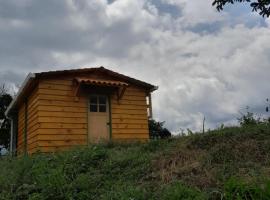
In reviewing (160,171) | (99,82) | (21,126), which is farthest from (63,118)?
(160,171)

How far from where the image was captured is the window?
1516 cm

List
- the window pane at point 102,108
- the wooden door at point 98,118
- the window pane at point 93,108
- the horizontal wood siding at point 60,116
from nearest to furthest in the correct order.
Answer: the horizontal wood siding at point 60,116, the wooden door at point 98,118, the window pane at point 93,108, the window pane at point 102,108

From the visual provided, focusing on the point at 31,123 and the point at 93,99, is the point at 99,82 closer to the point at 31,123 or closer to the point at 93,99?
the point at 93,99

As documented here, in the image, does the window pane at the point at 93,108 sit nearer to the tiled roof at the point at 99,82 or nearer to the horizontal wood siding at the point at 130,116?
the horizontal wood siding at the point at 130,116

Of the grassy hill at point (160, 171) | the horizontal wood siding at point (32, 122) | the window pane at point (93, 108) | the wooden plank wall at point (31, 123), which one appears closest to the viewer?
the grassy hill at point (160, 171)

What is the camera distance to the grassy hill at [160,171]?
5953 mm

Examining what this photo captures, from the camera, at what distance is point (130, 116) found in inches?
622

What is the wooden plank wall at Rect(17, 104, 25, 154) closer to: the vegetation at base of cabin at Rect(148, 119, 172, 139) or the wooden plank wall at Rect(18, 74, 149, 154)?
the wooden plank wall at Rect(18, 74, 149, 154)

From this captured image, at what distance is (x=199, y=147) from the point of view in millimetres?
8195

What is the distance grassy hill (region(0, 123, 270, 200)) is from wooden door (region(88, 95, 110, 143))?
16.9ft

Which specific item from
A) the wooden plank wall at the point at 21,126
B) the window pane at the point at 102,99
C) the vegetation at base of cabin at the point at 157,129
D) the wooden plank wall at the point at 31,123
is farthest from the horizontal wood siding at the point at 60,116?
the vegetation at base of cabin at the point at 157,129

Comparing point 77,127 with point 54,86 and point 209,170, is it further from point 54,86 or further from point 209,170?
point 209,170

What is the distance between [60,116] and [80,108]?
2.72ft

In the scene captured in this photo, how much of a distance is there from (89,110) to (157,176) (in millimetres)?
8266
